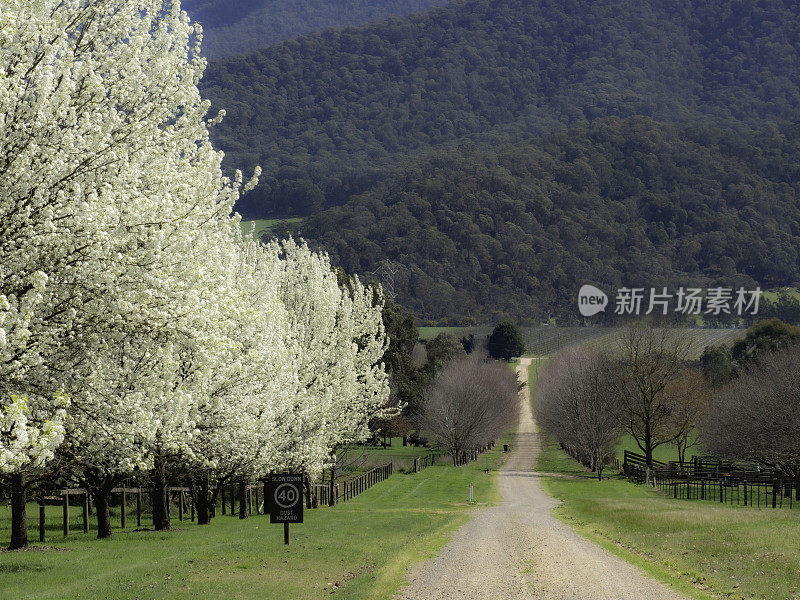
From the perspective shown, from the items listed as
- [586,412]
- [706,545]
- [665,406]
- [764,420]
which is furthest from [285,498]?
[665,406]

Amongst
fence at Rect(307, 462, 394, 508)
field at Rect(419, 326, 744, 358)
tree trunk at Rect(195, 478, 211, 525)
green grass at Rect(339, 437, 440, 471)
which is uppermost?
field at Rect(419, 326, 744, 358)

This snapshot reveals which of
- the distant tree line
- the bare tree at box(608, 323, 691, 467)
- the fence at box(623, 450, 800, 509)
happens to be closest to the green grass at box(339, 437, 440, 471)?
the distant tree line

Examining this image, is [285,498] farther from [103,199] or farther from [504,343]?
[504,343]

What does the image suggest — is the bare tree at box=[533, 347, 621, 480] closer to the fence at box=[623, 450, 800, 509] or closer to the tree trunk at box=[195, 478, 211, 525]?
the fence at box=[623, 450, 800, 509]

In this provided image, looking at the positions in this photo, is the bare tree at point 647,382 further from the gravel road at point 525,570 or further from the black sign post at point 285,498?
the black sign post at point 285,498

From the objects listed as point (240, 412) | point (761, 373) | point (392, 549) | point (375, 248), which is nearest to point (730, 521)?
point (392, 549)

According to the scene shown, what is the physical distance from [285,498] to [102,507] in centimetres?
627

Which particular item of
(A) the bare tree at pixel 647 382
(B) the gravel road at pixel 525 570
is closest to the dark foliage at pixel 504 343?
(A) the bare tree at pixel 647 382

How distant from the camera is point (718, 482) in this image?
5025 cm

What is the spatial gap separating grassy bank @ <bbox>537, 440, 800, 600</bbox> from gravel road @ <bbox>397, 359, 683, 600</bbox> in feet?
2.86

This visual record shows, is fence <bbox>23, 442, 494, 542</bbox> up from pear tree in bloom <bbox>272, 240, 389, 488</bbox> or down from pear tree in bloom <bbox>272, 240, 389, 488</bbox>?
down

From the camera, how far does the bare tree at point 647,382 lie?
67.0 metres

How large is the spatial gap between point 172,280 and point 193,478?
1897cm

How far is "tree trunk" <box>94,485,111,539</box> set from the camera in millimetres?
23453
